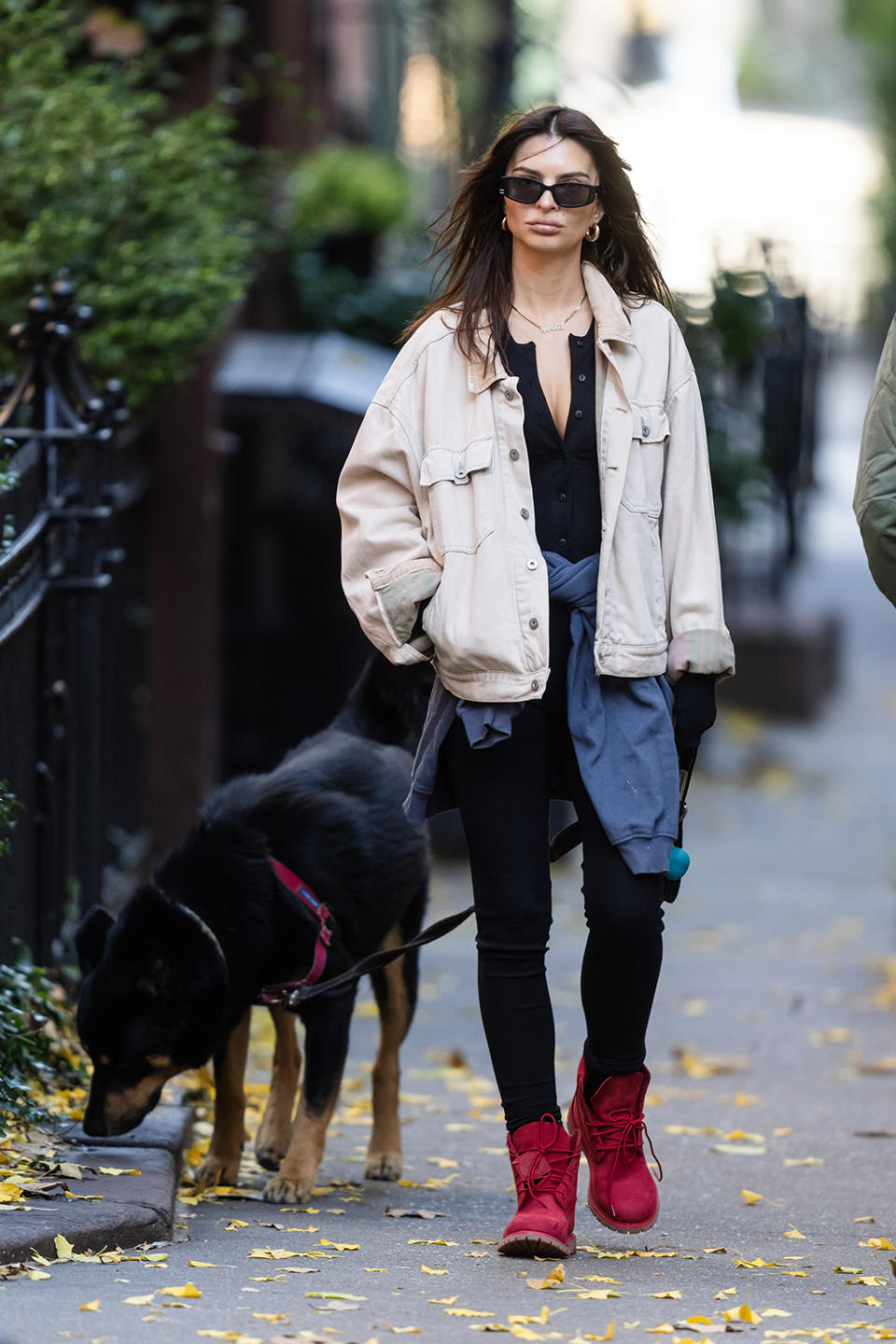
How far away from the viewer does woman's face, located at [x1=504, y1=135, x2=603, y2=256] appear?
12.8ft

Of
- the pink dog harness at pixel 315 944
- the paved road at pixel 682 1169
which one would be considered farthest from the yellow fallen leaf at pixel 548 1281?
the pink dog harness at pixel 315 944

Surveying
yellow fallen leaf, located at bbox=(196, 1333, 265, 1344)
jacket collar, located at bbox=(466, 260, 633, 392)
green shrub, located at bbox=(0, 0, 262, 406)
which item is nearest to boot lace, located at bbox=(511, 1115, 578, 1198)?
yellow fallen leaf, located at bbox=(196, 1333, 265, 1344)

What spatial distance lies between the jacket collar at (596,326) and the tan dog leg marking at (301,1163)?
1715 millimetres

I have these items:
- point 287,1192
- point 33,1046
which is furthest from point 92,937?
point 287,1192

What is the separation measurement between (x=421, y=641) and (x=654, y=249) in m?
0.99

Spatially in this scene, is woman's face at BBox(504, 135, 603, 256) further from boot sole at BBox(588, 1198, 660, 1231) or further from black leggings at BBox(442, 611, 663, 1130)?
boot sole at BBox(588, 1198, 660, 1231)

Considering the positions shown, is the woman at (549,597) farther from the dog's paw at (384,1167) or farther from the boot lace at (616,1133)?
the dog's paw at (384,1167)

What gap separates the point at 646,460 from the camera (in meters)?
3.87

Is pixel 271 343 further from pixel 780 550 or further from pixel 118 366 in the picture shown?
pixel 780 550

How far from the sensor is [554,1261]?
3.85m

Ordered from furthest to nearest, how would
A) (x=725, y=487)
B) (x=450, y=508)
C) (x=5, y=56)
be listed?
(x=725, y=487), (x=5, y=56), (x=450, y=508)

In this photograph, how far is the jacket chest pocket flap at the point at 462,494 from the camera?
3.78 m

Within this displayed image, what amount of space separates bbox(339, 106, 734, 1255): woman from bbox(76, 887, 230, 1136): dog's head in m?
0.69

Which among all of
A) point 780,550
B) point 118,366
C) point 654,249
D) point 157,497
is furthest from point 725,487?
point 654,249
